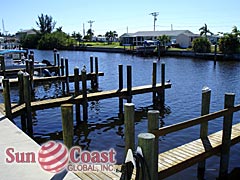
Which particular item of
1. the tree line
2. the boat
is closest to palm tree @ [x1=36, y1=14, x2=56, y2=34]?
the tree line

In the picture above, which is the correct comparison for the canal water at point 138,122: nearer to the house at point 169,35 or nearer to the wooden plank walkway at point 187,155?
the wooden plank walkway at point 187,155

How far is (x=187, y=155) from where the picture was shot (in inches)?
275

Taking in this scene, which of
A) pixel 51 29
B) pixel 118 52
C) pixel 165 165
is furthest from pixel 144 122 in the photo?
pixel 51 29

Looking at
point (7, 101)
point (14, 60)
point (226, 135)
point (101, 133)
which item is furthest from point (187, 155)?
point (14, 60)

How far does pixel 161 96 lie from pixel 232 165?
845 centimetres

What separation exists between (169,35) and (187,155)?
78152mm

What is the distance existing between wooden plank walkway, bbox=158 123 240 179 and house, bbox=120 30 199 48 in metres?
68.1

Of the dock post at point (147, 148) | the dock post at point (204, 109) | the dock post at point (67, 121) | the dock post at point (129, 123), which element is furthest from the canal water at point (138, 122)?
the dock post at point (147, 148)

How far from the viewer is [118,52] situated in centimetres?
7169

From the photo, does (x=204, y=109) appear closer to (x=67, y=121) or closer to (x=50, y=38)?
(x=67, y=121)

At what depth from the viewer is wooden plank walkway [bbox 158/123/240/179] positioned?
6410 millimetres

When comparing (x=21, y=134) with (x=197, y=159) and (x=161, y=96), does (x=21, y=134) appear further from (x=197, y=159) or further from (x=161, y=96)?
(x=161, y=96)

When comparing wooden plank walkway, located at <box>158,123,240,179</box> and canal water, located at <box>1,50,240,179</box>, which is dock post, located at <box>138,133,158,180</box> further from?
canal water, located at <box>1,50,240,179</box>

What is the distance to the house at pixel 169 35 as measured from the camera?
73088 mm
